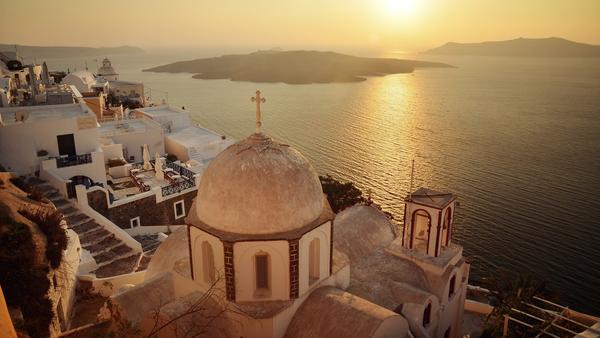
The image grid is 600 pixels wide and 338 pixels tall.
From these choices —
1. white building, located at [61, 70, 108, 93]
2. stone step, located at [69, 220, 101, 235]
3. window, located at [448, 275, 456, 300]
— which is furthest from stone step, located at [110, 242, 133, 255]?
white building, located at [61, 70, 108, 93]

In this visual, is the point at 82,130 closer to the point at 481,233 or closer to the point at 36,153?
the point at 36,153

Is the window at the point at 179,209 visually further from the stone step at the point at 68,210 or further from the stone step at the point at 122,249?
the stone step at the point at 68,210

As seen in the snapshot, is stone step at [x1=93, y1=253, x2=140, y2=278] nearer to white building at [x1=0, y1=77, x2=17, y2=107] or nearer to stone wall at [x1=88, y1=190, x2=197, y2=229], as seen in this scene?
stone wall at [x1=88, y1=190, x2=197, y2=229]

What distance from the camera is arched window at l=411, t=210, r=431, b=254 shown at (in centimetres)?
1429

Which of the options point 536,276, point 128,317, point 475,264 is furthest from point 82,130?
point 536,276

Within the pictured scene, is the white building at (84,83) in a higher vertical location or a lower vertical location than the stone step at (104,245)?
higher

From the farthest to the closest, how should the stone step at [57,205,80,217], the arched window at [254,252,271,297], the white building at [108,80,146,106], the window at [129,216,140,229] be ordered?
the white building at [108,80,146,106] → the window at [129,216,140,229] → the stone step at [57,205,80,217] → the arched window at [254,252,271,297]

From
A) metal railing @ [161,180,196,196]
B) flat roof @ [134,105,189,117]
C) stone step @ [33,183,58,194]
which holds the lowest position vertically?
metal railing @ [161,180,196,196]

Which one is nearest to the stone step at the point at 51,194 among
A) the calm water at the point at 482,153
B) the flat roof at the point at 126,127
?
the flat roof at the point at 126,127

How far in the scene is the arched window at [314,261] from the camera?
1122cm

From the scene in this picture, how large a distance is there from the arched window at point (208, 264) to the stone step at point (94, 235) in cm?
1051

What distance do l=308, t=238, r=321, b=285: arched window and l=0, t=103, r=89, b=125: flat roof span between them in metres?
19.7

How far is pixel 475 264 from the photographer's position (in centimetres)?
2742

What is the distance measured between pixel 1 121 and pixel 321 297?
68.7 ft
